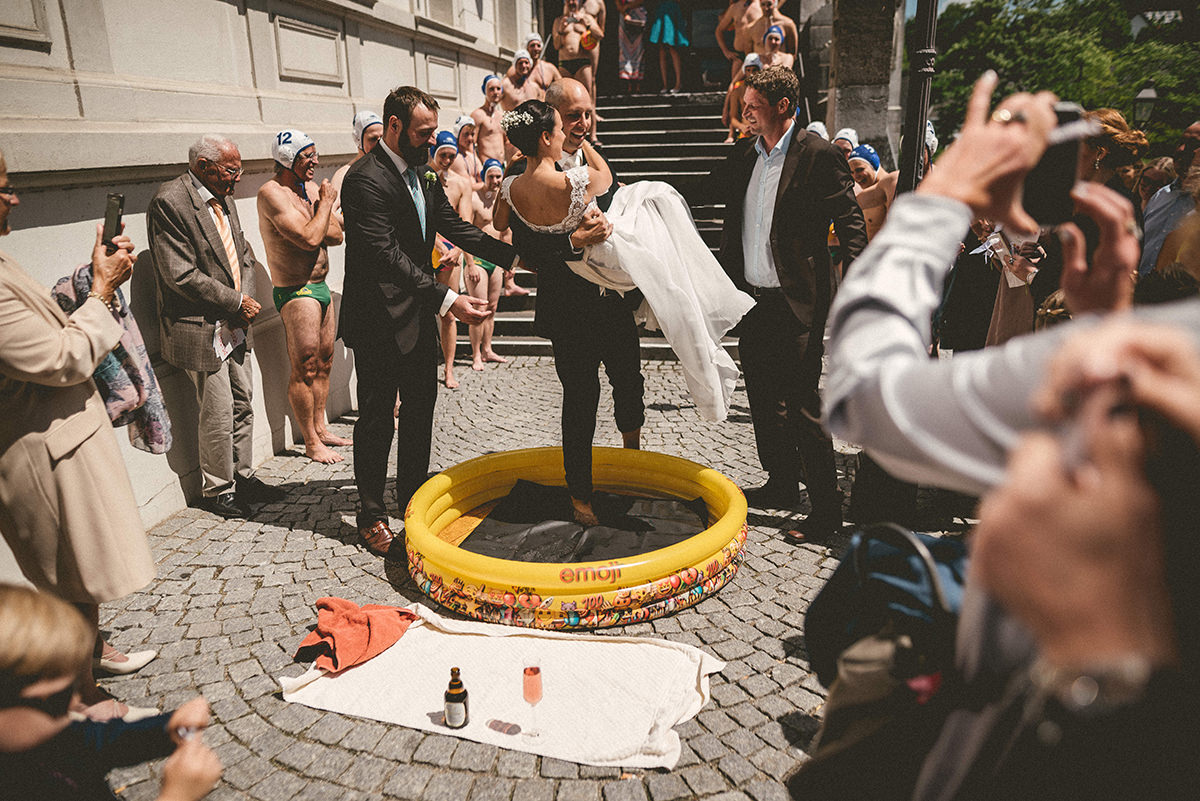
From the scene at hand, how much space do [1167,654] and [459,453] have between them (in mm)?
5714

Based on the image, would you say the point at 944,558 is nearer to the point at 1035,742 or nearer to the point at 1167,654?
the point at 1035,742

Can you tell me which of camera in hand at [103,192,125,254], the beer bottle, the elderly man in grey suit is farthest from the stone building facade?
the beer bottle

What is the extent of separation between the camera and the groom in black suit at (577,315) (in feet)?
13.1

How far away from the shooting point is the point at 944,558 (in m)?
1.64

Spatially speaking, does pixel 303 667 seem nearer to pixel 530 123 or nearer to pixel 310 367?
pixel 530 123

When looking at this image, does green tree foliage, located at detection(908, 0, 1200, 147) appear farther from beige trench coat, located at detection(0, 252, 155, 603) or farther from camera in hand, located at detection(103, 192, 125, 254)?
beige trench coat, located at detection(0, 252, 155, 603)

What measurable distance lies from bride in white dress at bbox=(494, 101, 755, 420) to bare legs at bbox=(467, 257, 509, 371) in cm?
454

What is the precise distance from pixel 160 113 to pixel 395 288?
2465mm

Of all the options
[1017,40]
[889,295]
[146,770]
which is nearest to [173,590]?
[146,770]

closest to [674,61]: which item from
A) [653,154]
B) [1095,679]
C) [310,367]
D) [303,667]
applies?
[653,154]

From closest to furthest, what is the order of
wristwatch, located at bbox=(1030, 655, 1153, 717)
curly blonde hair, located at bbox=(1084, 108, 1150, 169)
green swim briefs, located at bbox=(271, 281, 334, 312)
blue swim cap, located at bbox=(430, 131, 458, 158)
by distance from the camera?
wristwatch, located at bbox=(1030, 655, 1153, 717), curly blonde hair, located at bbox=(1084, 108, 1150, 169), green swim briefs, located at bbox=(271, 281, 334, 312), blue swim cap, located at bbox=(430, 131, 458, 158)

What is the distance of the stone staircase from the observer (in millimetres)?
9656

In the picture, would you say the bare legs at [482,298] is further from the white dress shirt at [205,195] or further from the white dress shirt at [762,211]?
the white dress shirt at [762,211]

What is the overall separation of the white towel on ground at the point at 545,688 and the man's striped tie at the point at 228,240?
2.89 metres
